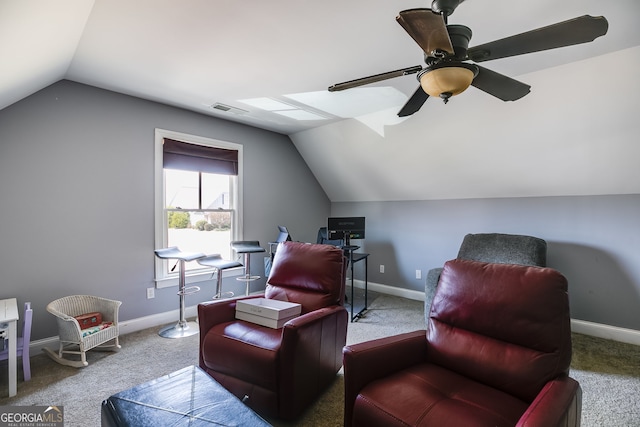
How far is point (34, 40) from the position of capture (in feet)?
5.85

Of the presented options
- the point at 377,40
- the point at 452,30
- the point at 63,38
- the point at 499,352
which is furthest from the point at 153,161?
the point at 499,352

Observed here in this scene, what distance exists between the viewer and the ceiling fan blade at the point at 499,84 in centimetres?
164

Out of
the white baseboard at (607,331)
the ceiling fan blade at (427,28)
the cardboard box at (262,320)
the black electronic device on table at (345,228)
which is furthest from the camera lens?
the black electronic device on table at (345,228)

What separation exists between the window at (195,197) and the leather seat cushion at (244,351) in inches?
67.2

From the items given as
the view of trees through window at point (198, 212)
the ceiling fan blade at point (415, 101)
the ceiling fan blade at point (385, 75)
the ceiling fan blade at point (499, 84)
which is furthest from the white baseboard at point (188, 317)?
the ceiling fan blade at point (385, 75)

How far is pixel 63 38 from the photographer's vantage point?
6.49 feet

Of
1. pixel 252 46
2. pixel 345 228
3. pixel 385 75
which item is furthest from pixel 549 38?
pixel 345 228

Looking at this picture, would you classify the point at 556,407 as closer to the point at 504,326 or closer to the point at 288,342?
the point at 504,326

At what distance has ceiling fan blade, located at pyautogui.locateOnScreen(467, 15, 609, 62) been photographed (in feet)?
3.96

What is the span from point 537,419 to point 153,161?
12.0 ft

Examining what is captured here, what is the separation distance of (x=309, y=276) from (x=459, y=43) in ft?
5.87

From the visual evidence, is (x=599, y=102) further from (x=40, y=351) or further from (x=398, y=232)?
(x=40, y=351)

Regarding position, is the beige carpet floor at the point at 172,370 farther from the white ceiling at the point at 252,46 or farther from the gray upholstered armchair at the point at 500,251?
the white ceiling at the point at 252,46

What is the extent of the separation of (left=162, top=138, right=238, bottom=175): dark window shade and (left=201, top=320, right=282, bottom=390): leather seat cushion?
2159mm
